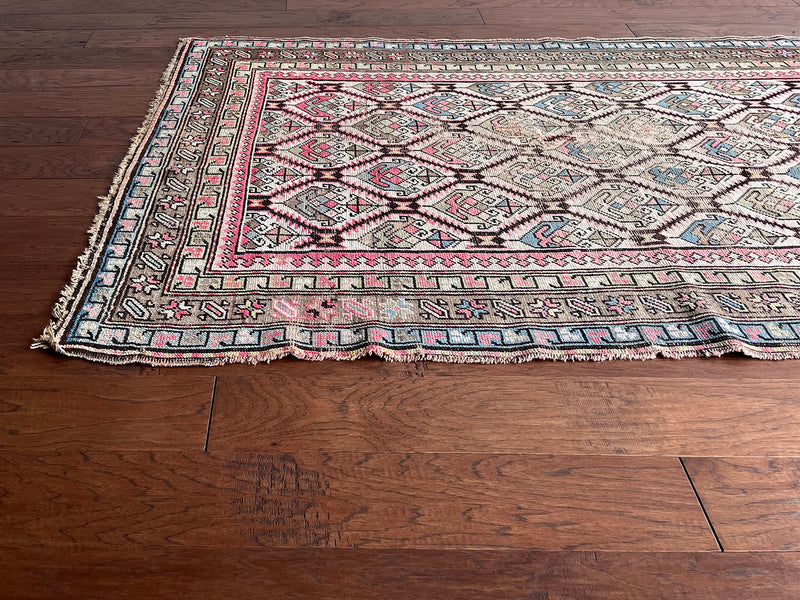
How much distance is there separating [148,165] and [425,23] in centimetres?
160

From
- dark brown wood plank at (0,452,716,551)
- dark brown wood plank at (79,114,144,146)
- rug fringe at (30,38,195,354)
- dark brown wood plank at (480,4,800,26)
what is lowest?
dark brown wood plank at (0,452,716,551)

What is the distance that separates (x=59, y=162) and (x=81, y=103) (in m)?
0.44

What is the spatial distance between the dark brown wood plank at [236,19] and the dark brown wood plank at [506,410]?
2.18 meters

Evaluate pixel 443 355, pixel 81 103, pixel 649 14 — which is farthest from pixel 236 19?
pixel 443 355

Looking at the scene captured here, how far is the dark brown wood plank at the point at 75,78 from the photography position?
2598 millimetres

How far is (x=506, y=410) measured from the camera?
1.41 meters

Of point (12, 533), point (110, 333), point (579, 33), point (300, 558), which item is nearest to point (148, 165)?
point (110, 333)

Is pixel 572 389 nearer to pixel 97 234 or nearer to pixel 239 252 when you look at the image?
pixel 239 252

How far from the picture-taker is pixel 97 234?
1.84 metres

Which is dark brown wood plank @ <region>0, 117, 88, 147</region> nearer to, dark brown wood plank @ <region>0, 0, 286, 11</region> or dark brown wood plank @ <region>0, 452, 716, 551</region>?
dark brown wood plank @ <region>0, 0, 286, 11</region>

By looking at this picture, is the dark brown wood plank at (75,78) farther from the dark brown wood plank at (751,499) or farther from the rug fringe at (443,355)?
the dark brown wood plank at (751,499)

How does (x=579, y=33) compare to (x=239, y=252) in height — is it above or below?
above

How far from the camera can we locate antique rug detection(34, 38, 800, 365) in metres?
1.58

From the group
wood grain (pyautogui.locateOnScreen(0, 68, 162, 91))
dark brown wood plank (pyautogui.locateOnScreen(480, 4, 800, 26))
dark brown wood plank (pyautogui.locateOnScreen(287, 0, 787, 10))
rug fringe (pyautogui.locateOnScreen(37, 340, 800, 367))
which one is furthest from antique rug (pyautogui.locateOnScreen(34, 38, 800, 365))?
dark brown wood plank (pyautogui.locateOnScreen(287, 0, 787, 10))
